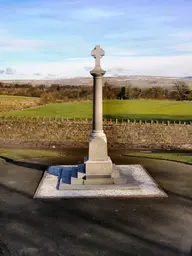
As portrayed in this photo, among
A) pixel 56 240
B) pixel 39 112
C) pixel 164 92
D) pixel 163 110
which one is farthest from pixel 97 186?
pixel 164 92

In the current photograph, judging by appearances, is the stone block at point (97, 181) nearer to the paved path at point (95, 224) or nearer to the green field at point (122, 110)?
the paved path at point (95, 224)

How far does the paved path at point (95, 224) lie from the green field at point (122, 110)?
24.5 metres

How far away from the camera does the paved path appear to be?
21.7 ft

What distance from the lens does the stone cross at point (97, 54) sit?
10969 millimetres

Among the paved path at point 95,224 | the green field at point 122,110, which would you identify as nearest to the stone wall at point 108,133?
the green field at point 122,110

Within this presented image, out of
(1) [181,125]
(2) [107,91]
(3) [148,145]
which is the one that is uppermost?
(2) [107,91]

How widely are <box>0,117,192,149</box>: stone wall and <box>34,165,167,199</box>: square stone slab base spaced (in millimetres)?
14272

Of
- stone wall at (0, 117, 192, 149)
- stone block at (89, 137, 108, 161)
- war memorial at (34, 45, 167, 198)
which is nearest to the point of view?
war memorial at (34, 45, 167, 198)

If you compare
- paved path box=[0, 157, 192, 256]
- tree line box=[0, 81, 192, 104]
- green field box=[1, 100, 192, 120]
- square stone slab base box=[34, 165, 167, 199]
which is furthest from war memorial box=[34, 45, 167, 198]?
tree line box=[0, 81, 192, 104]

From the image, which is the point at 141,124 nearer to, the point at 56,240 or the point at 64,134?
the point at 64,134

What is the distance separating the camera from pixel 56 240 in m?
6.96

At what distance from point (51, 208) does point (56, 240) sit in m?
2.04

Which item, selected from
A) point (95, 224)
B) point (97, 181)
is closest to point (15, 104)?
point (97, 181)

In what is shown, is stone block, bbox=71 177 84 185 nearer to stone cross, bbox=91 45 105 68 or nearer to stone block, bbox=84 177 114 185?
stone block, bbox=84 177 114 185
